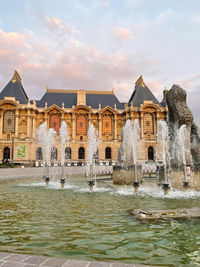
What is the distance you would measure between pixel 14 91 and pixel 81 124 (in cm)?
1629

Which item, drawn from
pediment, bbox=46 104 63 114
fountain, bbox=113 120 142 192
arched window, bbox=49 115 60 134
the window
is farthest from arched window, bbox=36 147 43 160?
fountain, bbox=113 120 142 192

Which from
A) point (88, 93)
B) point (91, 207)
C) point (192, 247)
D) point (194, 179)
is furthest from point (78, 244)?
point (88, 93)

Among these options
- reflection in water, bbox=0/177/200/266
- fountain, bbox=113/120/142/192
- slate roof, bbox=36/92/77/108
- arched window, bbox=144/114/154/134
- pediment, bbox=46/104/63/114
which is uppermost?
slate roof, bbox=36/92/77/108

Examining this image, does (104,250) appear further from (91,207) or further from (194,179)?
(194,179)

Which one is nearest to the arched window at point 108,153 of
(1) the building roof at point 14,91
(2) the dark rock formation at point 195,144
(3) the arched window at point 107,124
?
(3) the arched window at point 107,124

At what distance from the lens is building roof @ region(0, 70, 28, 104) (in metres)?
43.8

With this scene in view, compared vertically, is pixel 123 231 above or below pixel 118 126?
below

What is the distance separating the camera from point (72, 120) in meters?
45.6

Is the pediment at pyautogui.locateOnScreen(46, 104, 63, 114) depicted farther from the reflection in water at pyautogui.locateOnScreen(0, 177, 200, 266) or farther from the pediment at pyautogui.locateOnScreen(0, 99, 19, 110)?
the reflection in water at pyautogui.locateOnScreen(0, 177, 200, 266)

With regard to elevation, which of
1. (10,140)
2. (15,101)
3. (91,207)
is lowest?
(91,207)

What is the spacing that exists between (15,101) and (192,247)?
43.8 meters

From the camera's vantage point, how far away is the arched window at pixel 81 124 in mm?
46062

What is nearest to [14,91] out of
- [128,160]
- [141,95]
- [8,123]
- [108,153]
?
[8,123]

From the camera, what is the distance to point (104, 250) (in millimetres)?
3340
